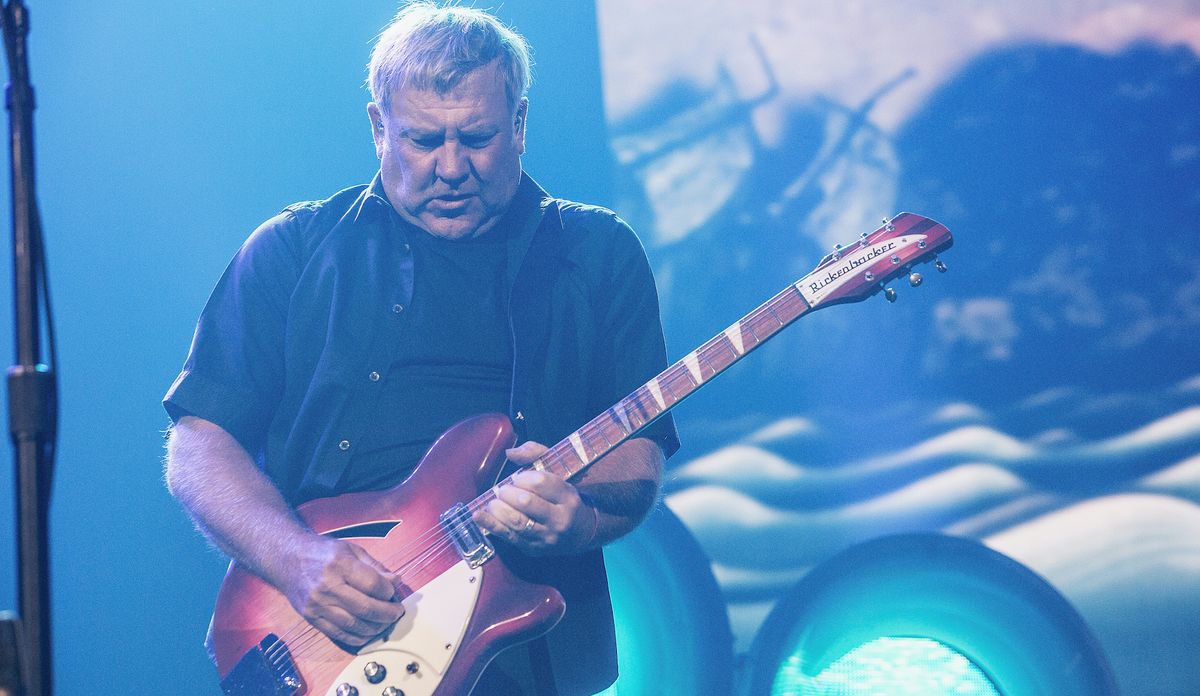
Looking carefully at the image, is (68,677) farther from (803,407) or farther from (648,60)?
(648,60)

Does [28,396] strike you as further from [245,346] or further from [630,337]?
[630,337]

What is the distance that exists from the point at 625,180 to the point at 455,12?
0.78m

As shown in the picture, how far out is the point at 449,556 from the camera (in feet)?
6.52

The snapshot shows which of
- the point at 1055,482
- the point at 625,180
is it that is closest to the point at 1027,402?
the point at 1055,482

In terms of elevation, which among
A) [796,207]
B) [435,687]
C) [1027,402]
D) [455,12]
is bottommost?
[435,687]

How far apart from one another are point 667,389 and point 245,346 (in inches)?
38.2

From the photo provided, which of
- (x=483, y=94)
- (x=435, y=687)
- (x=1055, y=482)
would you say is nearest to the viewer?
(x=435, y=687)

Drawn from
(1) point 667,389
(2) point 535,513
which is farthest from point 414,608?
(1) point 667,389

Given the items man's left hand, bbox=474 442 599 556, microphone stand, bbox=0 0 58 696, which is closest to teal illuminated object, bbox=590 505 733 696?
man's left hand, bbox=474 442 599 556

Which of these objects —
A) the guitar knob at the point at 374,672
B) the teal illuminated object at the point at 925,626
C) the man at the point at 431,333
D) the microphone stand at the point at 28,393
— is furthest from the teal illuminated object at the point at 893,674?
the microphone stand at the point at 28,393

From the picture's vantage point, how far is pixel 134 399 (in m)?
2.92

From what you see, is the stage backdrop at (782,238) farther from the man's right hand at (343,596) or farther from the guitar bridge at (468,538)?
the man's right hand at (343,596)

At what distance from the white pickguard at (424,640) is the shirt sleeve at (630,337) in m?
0.56

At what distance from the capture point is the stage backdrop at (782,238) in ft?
9.36
